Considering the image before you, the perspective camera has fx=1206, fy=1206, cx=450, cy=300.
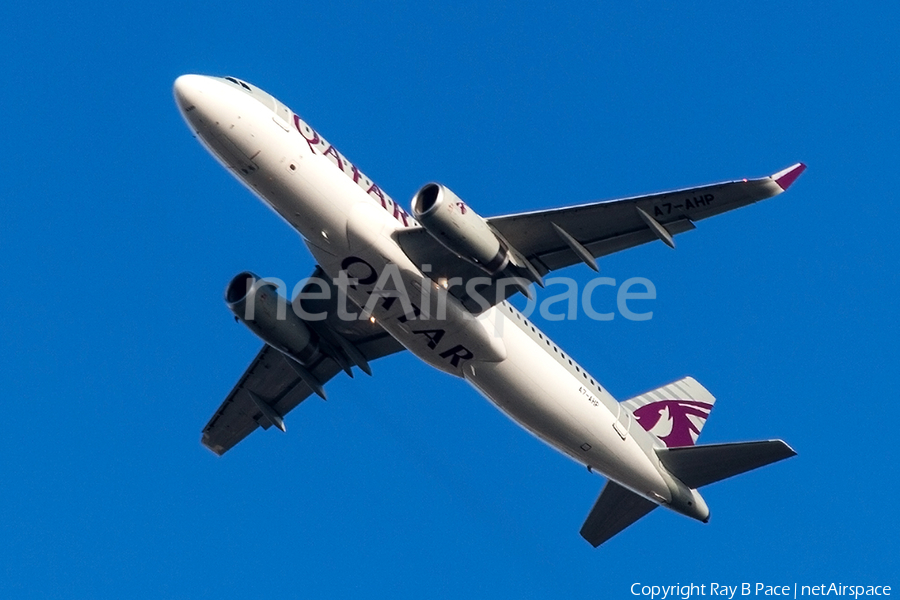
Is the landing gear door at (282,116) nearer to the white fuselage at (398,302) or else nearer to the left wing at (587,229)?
the white fuselage at (398,302)

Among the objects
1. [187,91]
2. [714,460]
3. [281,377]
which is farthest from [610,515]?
[187,91]

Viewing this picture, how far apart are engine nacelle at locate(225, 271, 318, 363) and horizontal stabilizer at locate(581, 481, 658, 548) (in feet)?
36.0

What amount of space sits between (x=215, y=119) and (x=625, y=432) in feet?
52.8

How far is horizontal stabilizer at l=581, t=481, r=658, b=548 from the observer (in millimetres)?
40531

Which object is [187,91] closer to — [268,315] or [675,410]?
[268,315]

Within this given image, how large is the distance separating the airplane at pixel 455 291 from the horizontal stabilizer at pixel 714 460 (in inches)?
1.8

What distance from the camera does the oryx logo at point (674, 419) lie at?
1617 inches

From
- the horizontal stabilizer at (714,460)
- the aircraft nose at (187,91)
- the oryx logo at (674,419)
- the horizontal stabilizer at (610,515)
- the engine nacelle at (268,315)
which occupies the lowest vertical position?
the engine nacelle at (268,315)

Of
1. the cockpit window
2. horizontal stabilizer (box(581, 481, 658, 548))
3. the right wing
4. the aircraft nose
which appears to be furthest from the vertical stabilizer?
the aircraft nose

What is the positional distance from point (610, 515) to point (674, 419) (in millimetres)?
4179

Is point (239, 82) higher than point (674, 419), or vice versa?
point (674, 419)

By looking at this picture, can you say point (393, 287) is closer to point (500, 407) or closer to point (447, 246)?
point (447, 246)

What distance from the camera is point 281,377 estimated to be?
42.0m

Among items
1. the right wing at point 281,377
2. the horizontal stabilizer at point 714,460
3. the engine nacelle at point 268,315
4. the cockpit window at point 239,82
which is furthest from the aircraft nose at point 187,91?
the horizontal stabilizer at point 714,460
